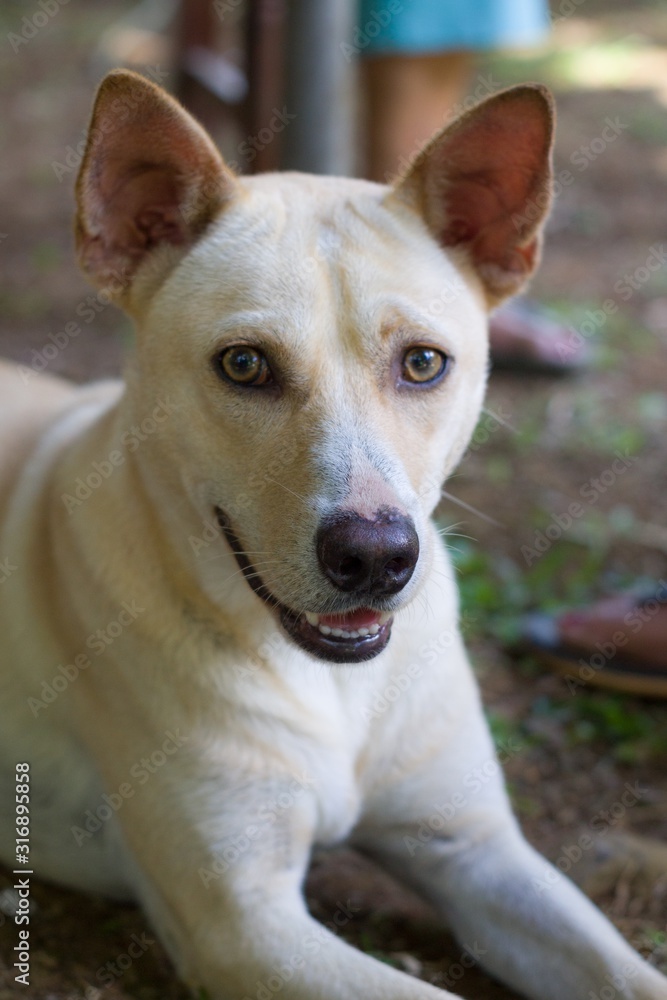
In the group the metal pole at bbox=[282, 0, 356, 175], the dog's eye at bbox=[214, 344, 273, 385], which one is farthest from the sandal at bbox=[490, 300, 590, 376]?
the dog's eye at bbox=[214, 344, 273, 385]

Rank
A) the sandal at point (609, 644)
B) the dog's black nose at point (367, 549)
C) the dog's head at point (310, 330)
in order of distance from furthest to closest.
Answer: the sandal at point (609, 644) → the dog's head at point (310, 330) → the dog's black nose at point (367, 549)

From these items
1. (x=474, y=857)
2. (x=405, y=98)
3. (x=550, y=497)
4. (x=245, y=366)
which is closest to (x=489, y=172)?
(x=245, y=366)

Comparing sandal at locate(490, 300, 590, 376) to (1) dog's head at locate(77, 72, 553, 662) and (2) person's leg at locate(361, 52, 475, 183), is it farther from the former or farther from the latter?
(1) dog's head at locate(77, 72, 553, 662)

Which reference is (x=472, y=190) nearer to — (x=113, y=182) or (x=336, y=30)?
(x=113, y=182)

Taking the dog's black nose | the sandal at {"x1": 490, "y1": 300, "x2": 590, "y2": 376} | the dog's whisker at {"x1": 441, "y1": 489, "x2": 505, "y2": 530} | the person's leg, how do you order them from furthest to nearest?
the sandal at {"x1": 490, "y1": 300, "x2": 590, "y2": 376} → the person's leg → the dog's whisker at {"x1": 441, "y1": 489, "x2": 505, "y2": 530} → the dog's black nose

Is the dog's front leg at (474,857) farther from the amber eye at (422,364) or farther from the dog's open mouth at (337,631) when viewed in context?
the amber eye at (422,364)

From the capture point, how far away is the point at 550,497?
453 cm

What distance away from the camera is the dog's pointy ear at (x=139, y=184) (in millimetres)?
2303

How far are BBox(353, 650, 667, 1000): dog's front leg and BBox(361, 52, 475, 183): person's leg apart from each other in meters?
3.14

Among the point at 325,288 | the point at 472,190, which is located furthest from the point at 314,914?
the point at 472,190

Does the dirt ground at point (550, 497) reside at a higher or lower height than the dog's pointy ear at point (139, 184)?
lower

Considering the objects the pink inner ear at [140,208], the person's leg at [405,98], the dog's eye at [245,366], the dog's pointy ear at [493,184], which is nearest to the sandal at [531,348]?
the person's leg at [405,98]

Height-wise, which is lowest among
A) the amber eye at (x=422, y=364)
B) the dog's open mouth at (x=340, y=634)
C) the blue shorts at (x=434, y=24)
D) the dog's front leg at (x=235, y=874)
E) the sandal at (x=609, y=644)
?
the sandal at (x=609, y=644)

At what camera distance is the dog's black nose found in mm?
2066
